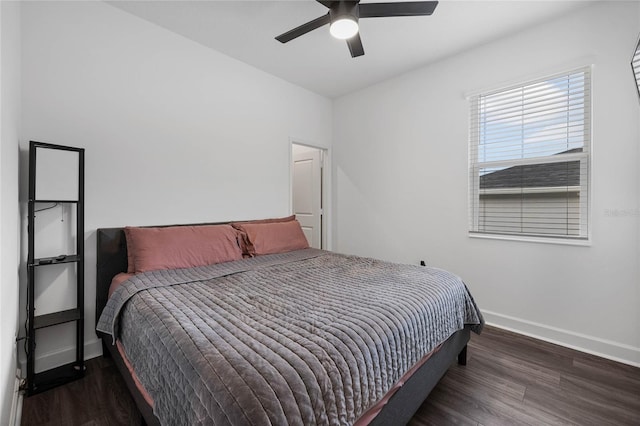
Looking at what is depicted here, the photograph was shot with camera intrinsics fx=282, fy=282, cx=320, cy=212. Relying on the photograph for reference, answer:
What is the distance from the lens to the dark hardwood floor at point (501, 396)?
62.6 inches

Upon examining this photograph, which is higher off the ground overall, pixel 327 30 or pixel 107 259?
pixel 327 30

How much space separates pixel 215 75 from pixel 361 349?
306 centimetres

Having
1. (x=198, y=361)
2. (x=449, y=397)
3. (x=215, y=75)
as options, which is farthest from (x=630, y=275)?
(x=215, y=75)

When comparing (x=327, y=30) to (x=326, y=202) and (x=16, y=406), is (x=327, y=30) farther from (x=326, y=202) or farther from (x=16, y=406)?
(x=16, y=406)

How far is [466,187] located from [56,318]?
3703 millimetres

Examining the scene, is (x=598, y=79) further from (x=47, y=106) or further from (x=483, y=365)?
(x=47, y=106)

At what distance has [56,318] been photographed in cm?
195

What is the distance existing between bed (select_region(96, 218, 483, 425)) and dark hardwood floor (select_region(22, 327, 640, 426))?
0.67 feet

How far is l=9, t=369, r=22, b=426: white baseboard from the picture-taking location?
148cm

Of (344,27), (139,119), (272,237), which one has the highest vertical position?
(344,27)

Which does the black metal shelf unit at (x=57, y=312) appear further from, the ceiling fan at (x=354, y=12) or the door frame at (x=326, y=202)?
the door frame at (x=326, y=202)

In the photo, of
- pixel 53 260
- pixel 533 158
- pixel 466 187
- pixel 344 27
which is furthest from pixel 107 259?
pixel 533 158

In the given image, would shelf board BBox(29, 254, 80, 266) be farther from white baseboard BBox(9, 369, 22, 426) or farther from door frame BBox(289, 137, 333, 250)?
door frame BBox(289, 137, 333, 250)

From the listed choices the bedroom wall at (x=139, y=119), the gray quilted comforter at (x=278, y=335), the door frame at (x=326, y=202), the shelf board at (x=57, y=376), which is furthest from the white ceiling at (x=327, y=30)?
the shelf board at (x=57, y=376)
